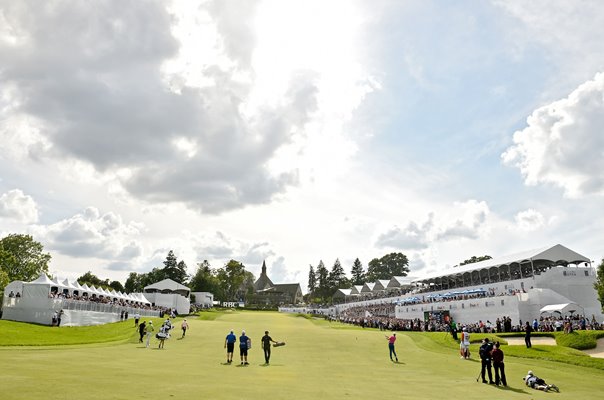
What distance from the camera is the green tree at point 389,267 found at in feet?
528

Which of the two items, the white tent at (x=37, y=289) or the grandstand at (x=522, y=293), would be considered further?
the grandstand at (x=522, y=293)

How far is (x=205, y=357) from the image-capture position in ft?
79.4

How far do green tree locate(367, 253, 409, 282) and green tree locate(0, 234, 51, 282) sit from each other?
111 metres

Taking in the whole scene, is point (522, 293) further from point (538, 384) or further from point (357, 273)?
point (357, 273)

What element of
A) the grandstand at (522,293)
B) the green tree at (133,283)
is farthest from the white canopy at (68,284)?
the green tree at (133,283)

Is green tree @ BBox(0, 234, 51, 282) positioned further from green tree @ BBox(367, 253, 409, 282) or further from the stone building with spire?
green tree @ BBox(367, 253, 409, 282)

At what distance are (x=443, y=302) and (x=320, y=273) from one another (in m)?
91.3

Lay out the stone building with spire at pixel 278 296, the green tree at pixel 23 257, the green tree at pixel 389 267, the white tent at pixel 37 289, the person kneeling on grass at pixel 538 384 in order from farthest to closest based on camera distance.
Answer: the stone building with spire at pixel 278 296, the green tree at pixel 389 267, the green tree at pixel 23 257, the white tent at pixel 37 289, the person kneeling on grass at pixel 538 384

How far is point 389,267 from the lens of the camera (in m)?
162

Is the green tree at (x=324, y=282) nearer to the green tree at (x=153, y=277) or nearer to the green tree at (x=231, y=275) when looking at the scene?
the green tree at (x=231, y=275)

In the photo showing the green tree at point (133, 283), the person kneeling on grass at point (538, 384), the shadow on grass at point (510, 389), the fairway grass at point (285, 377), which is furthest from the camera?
the green tree at point (133, 283)

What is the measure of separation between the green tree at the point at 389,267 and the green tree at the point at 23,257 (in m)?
111

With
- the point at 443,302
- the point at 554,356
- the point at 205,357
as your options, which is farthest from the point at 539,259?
the point at 205,357

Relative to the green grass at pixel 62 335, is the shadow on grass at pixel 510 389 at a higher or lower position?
lower
